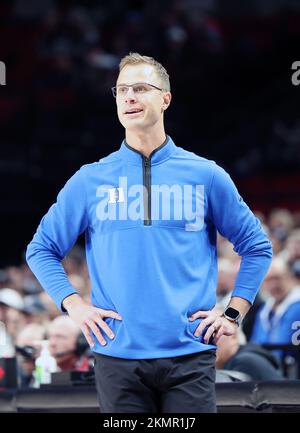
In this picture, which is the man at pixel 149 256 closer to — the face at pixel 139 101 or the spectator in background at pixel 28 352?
the face at pixel 139 101

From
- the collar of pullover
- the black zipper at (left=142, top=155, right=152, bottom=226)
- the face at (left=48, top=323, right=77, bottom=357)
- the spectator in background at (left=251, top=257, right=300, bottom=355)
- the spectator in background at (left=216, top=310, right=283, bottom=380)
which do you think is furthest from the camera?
the spectator in background at (left=251, top=257, right=300, bottom=355)

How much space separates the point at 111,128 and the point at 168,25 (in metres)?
2.40

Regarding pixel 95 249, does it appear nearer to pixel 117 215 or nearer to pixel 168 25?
pixel 117 215

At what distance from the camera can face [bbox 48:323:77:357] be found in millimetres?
5680

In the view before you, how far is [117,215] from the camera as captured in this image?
10.3 ft

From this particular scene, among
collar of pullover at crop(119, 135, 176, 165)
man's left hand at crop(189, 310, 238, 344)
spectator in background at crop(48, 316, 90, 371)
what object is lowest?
man's left hand at crop(189, 310, 238, 344)

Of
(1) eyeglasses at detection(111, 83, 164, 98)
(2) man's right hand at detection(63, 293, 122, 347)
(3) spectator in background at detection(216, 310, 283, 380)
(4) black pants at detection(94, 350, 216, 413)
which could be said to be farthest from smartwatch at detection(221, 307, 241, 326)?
(3) spectator in background at detection(216, 310, 283, 380)

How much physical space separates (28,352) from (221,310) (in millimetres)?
1829

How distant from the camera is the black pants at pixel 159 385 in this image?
9.91 feet

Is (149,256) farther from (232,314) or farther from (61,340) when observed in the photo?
(61,340)

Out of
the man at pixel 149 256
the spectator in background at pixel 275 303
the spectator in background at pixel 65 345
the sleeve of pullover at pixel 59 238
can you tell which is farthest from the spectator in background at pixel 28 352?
the man at pixel 149 256

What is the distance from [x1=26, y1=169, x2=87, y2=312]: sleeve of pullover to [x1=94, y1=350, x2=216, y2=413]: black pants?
0.31 meters

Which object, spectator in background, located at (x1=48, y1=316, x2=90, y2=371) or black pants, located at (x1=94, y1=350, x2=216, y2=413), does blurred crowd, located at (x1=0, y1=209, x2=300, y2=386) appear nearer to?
spectator in background, located at (x1=48, y1=316, x2=90, y2=371)
